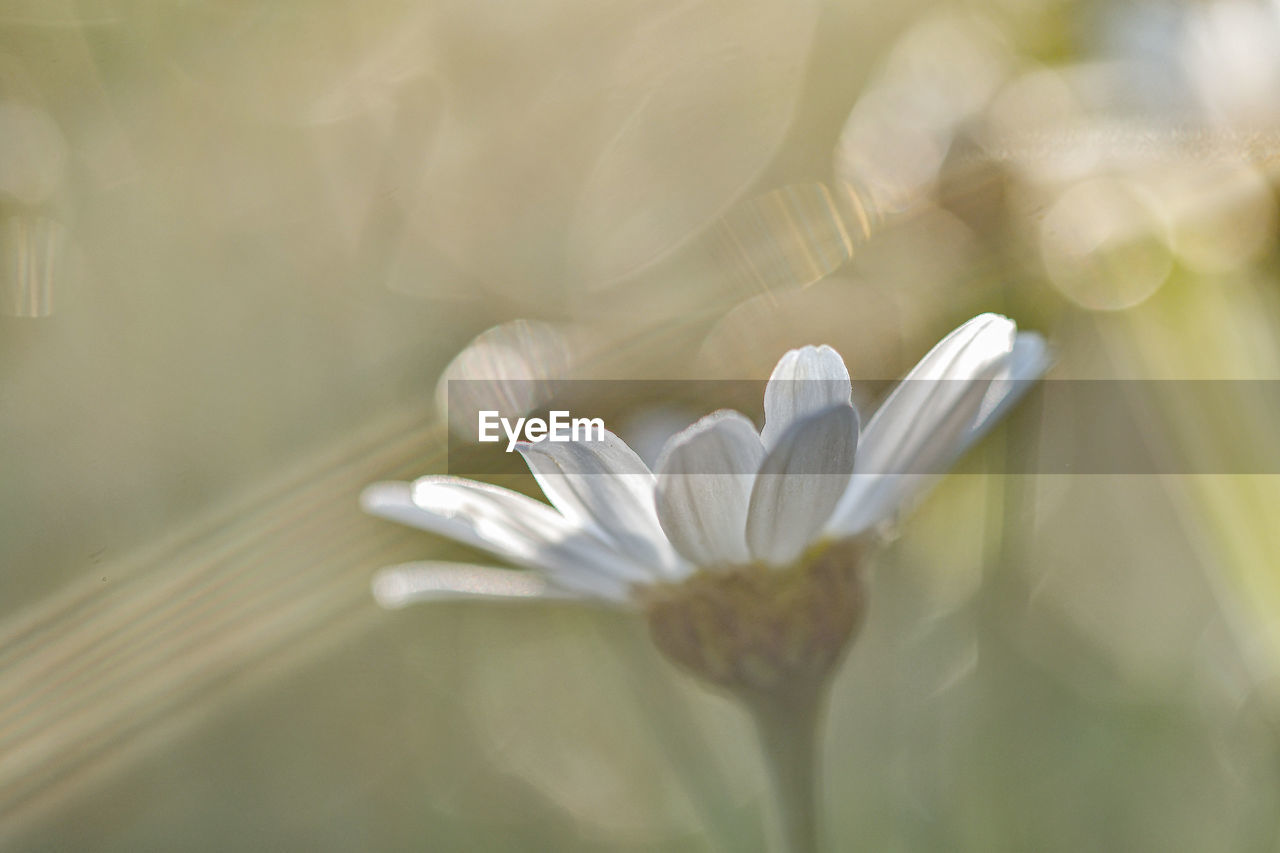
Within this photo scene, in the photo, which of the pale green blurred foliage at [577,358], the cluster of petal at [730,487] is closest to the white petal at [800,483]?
the cluster of petal at [730,487]

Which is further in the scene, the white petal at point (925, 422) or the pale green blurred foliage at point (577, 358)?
the pale green blurred foliage at point (577, 358)

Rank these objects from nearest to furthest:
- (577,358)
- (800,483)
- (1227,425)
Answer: (800,483) < (1227,425) < (577,358)

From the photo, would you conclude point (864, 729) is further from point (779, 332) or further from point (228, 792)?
point (228, 792)

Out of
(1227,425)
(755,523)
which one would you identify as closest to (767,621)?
(755,523)

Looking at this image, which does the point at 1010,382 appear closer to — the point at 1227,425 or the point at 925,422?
the point at 925,422

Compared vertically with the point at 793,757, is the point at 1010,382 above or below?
above

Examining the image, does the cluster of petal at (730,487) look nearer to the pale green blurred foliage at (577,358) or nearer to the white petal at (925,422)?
the white petal at (925,422)

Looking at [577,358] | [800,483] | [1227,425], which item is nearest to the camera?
[800,483]

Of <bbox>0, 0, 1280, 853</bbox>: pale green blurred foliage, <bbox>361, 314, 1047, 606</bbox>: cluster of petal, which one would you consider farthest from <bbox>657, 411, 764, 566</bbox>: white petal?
A: <bbox>0, 0, 1280, 853</bbox>: pale green blurred foliage
